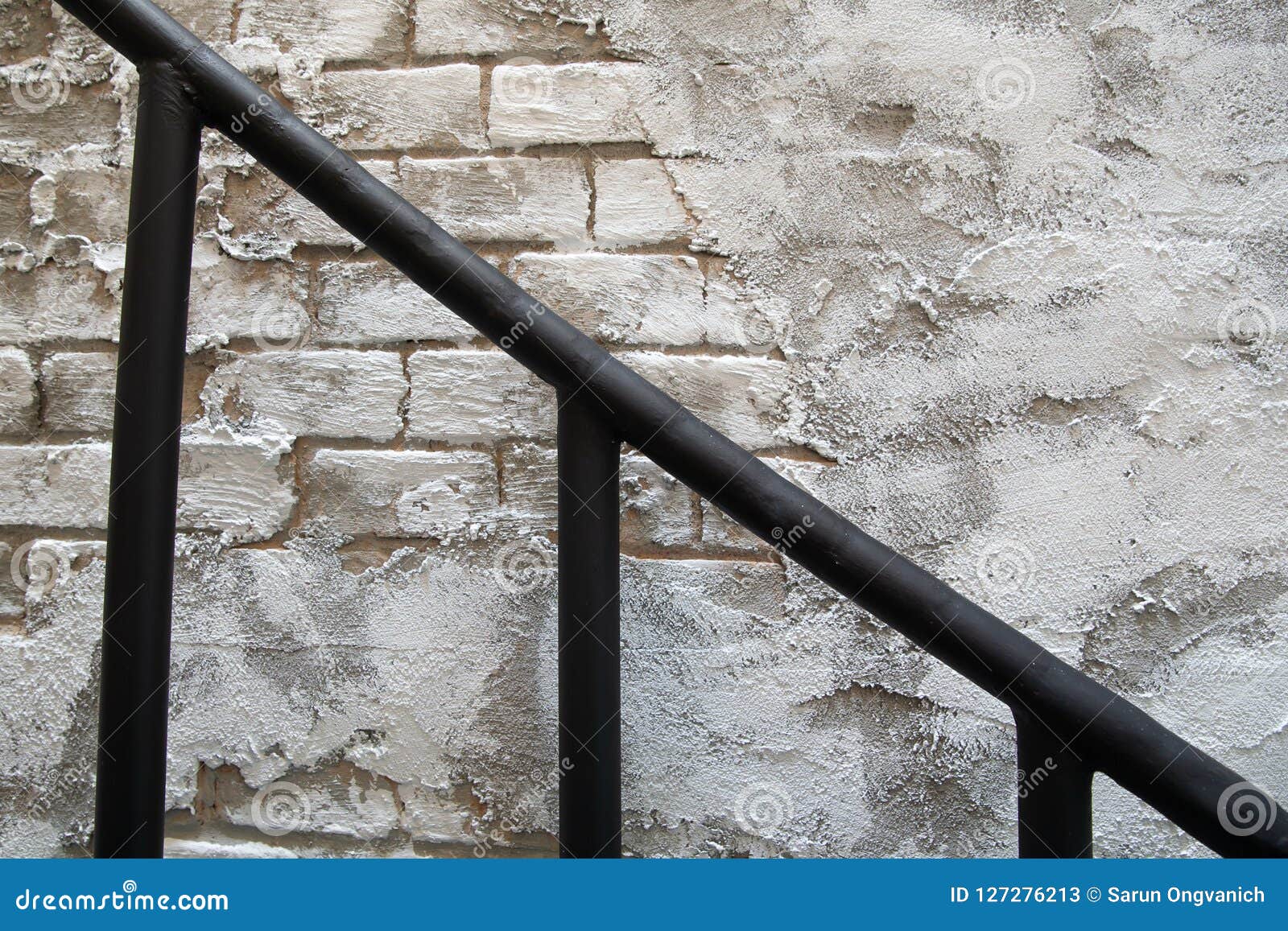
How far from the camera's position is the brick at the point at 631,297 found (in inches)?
50.1

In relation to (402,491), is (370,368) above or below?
above

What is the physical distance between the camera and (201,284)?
1.34m

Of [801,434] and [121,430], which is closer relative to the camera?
[121,430]

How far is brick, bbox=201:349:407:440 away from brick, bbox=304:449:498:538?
46mm

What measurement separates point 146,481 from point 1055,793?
24.8 inches

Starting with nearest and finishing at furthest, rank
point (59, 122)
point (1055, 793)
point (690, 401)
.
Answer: point (1055, 793) → point (690, 401) → point (59, 122)

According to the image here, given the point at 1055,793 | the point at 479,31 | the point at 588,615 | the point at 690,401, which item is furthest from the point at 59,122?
the point at 1055,793

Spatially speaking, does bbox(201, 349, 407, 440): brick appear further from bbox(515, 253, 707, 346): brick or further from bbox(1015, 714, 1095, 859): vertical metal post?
bbox(1015, 714, 1095, 859): vertical metal post

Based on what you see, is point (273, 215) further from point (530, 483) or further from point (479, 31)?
point (530, 483)

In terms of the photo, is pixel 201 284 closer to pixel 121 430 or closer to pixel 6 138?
pixel 6 138

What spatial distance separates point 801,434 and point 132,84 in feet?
4.02

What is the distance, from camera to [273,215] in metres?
1.34

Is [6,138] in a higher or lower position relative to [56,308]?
higher
